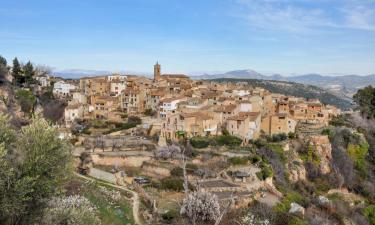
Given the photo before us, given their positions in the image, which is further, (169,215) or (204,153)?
(204,153)

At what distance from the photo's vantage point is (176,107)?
47.5m

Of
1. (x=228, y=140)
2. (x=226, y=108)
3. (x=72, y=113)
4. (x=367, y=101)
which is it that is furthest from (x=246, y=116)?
(x=367, y=101)

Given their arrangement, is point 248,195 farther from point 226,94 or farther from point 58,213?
point 226,94

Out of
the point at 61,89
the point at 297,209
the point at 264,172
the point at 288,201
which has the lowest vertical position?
the point at 297,209

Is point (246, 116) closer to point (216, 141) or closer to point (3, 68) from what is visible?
point (216, 141)

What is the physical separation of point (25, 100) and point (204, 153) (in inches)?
1058

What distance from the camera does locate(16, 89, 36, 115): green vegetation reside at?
51969mm

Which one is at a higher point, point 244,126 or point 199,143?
A: point 244,126

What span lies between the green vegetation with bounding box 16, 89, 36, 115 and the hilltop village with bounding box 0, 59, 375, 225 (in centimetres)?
12

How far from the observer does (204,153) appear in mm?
37469

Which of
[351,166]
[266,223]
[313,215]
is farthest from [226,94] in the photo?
[266,223]

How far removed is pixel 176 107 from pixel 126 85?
1609cm

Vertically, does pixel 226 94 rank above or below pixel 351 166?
above

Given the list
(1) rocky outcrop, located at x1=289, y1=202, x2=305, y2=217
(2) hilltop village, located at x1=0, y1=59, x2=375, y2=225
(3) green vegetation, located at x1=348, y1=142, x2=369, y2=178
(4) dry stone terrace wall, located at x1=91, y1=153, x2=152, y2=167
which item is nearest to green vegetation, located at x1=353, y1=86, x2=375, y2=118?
(2) hilltop village, located at x1=0, y1=59, x2=375, y2=225
